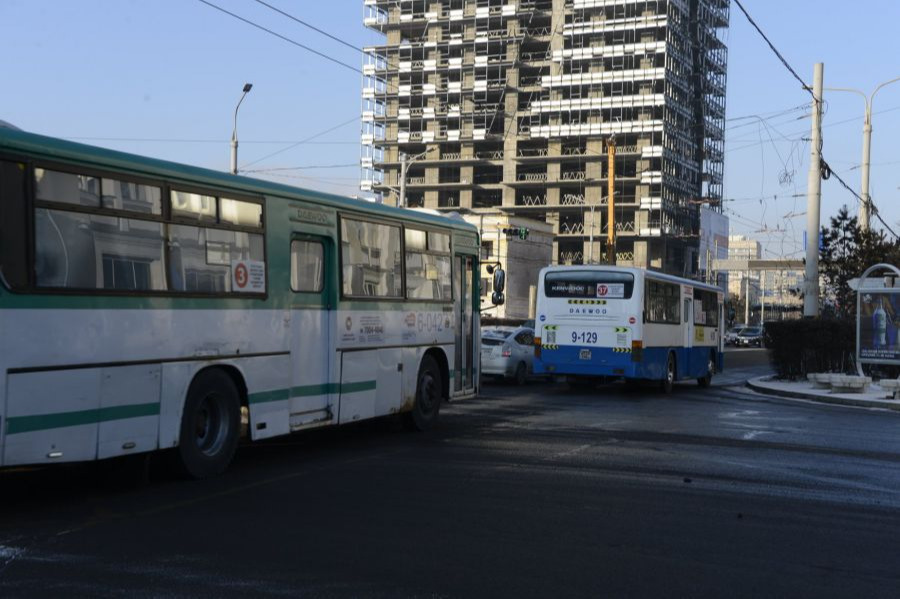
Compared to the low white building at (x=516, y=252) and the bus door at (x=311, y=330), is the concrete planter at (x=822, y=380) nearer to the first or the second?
the bus door at (x=311, y=330)

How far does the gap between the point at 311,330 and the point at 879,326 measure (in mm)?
20116

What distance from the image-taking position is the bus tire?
1057 inches

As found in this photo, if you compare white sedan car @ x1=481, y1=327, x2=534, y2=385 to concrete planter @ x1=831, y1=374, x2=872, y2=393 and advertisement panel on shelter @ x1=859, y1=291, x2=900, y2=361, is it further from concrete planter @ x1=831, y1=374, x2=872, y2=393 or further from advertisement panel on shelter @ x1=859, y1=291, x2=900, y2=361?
advertisement panel on shelter @ x1=859, y1=291, x2=900, y2=361

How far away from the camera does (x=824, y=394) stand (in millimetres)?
25703

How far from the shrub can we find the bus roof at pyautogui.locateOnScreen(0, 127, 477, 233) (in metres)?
20.9

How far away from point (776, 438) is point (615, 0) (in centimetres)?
10128

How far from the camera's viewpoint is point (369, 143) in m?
125

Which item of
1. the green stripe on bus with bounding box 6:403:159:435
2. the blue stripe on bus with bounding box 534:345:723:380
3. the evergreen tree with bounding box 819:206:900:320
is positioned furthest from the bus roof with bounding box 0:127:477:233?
the evergreen tree with bounding box 819:206:900:320

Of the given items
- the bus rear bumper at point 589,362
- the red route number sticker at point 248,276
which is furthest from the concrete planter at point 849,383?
the red route number sticker at point 248,276

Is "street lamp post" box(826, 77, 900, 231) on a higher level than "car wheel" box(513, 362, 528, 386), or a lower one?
higher

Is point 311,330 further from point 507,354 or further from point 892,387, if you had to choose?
point 892,387

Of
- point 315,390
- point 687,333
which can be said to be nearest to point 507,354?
point 687,333

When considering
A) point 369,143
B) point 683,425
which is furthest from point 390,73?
point 683,425

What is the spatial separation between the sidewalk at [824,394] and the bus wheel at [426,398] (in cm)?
1224
